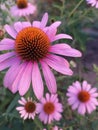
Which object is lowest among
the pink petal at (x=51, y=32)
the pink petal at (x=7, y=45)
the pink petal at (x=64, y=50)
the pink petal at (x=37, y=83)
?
the pink petal at (x=37, y=83)

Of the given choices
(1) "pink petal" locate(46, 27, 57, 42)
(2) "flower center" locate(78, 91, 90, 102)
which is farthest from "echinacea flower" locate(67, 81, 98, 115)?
(1) "pink petal" locate(46, 27, 57, 42)

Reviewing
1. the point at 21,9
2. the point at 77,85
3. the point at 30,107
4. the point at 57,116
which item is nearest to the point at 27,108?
the point at 30,107

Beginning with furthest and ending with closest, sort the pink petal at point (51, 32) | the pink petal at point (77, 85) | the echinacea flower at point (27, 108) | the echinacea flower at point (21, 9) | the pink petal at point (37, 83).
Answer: the echinacea flower at point (21, 9)
the pink petal at point (77, 85)
the echinacea flower at point (27, 108)
the pink petal at point (51, 32)
the pink petal at point (37, 83)

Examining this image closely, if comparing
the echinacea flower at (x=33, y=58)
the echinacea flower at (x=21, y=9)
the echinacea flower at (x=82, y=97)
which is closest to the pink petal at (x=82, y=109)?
the echinacea flower at (x=82, y=97)

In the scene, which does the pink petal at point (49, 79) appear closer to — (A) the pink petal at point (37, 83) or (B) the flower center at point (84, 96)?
(A) the pink petal at point (37, 83)

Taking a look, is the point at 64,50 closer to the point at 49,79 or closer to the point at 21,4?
the point at 49,79

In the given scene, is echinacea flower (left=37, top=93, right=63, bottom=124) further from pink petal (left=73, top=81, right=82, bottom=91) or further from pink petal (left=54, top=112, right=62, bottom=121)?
pink petal (left=73, top=81, right=82, bottom=91)

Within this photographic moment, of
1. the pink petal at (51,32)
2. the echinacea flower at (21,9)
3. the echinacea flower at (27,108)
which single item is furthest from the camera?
the echinacea flower at (21,9)
